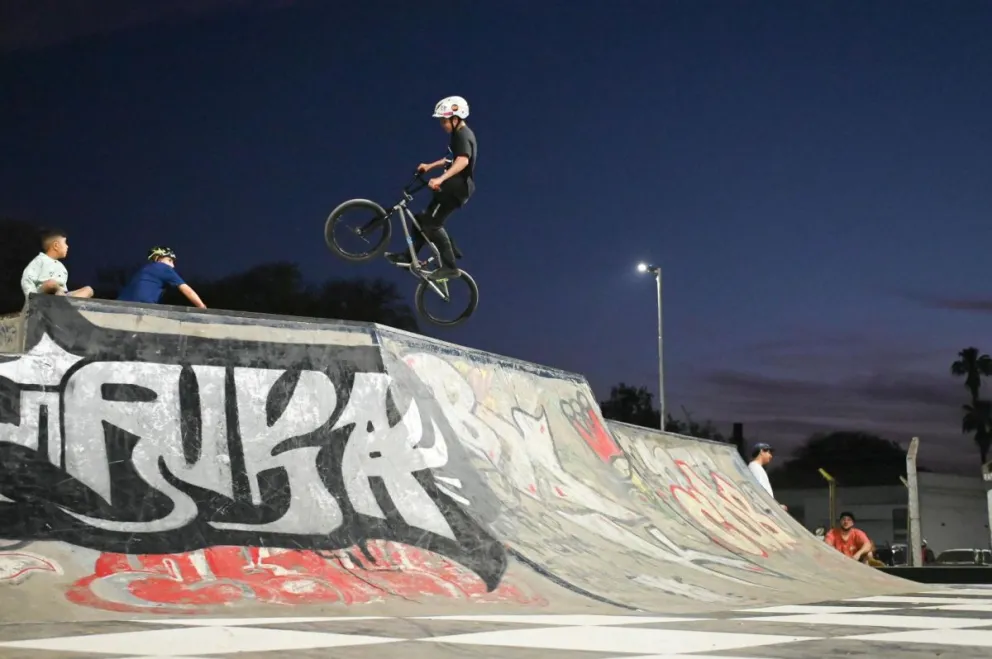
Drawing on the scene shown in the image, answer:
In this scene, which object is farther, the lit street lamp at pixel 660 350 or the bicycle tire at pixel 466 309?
the lit street lamp at pixel 660 350

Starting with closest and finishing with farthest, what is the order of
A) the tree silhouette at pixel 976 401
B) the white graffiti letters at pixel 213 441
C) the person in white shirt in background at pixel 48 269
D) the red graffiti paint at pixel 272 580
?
the red graffiti paint at pixel 272 580, the white graffiti letters at pixel 213 441, the person in white shirt in background at pixel 48 269, the tree silhouette at pixel 976 401

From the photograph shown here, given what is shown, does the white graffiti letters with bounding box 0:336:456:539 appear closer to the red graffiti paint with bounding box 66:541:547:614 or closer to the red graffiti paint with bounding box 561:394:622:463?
the red graffiti paint with bounding box 66:541:547:614

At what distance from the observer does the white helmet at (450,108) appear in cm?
1116

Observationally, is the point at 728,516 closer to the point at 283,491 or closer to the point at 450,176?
the point at 450,176

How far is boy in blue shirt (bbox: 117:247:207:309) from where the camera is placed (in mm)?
10383

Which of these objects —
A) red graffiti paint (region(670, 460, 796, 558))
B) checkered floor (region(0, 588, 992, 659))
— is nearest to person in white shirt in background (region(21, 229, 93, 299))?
checkered floor (region(0, 588, 992, 659))

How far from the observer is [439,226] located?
11898 mm

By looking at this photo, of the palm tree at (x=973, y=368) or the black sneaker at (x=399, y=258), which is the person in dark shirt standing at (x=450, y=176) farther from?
the palm tree at (x=973, y=368)

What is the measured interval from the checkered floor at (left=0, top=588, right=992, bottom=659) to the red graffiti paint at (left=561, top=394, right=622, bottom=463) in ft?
18.2

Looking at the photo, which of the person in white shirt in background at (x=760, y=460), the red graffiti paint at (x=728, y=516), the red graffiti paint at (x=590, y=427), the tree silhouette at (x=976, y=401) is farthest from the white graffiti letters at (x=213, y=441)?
the tree silhouette at (x=976, y=401)

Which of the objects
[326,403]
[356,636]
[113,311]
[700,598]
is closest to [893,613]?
[700,598]

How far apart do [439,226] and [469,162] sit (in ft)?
3.37

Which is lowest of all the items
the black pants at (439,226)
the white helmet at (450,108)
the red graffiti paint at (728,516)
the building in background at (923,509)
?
the building in background at (923,509)

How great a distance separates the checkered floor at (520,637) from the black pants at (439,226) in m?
5.76
